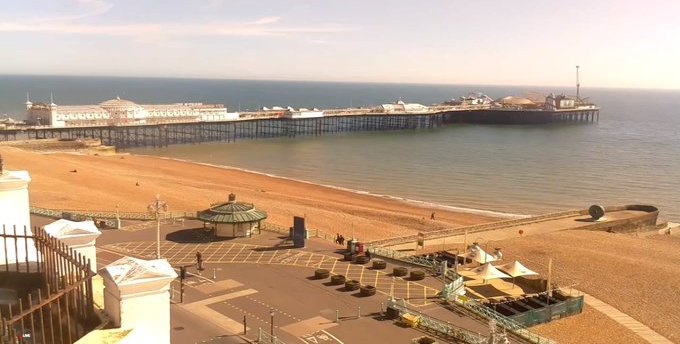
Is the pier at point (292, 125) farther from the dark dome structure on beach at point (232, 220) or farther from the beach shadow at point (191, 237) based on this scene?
the dark dome structure on beach at point (232, 220)

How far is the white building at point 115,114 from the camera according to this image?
10538 centimetres

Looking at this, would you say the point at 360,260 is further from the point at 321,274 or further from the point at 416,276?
the point at 416,276

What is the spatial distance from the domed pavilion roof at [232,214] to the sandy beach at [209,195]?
1433 cm

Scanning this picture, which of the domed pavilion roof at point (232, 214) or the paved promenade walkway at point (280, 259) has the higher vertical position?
the domed pavilion roof at point (232, 214)

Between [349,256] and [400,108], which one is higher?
[400,108]

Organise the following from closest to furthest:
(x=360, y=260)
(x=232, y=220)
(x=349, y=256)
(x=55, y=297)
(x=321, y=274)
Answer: (x=55, y=297) → (x=321, y=274) → (x=360, y=260) → (x=349, y=256) → (x=232, y=220)

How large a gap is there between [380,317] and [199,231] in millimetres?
16591

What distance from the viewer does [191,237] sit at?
35.6 metres

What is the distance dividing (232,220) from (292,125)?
122 metres

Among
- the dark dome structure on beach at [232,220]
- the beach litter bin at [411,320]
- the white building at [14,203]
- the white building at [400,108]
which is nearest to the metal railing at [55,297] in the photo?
the white building at [14,203]

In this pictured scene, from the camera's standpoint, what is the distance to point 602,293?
34.7 m

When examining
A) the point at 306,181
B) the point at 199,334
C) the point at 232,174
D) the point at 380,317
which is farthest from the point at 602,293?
the point at 232,174

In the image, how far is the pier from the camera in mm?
119625

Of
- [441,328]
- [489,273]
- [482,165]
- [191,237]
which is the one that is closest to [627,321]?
[489,273]
